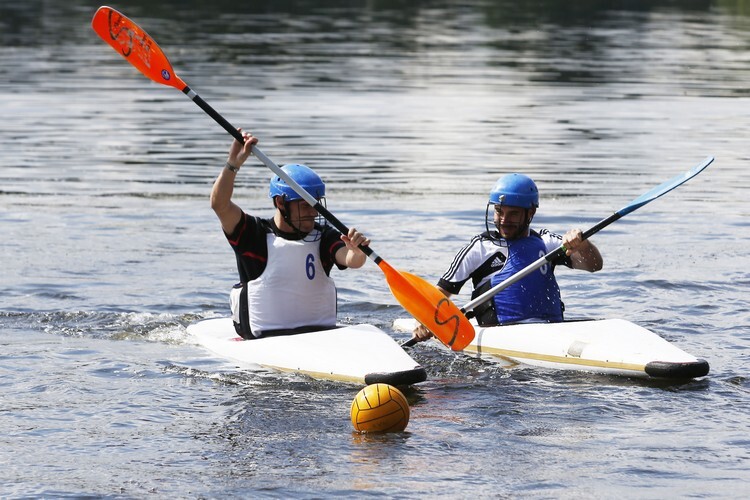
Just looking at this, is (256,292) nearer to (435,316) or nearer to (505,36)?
(435,316)

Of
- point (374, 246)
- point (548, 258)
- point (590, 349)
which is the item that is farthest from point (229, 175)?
point (374, 246)

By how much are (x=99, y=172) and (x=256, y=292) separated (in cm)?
1114

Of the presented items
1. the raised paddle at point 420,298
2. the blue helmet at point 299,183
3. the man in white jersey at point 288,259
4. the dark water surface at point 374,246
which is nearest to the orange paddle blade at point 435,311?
the raised paddle at point 420,298

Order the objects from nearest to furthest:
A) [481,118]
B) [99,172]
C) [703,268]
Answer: [703,268] < [99,172] < [481,118]

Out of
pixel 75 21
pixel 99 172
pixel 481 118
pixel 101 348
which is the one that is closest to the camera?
pixel 101 348

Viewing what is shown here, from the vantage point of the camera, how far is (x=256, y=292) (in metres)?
10.1

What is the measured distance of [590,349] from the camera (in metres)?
9.74

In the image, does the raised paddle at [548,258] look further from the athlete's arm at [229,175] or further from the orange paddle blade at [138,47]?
the orange paddle blade at [138,47]

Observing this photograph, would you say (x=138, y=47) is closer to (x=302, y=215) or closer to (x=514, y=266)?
(x=302, y=215)

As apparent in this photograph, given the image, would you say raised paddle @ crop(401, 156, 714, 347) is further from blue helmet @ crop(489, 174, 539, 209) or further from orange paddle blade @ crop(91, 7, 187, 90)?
orange paddle blade @ crop(91, 7, 187, 90)

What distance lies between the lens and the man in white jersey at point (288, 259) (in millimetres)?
9922

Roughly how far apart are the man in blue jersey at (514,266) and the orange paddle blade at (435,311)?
0.39 metres

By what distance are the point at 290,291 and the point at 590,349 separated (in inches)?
87.8

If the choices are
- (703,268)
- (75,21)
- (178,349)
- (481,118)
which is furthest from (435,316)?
(75,21)
